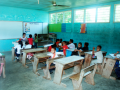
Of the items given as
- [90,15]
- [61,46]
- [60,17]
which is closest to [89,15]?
[90,15]

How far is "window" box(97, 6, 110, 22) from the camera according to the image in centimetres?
584

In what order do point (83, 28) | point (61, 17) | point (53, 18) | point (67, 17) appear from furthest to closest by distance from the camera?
point (53, 18) → point (61, 17) → point (67, 17) → point (83, 28)

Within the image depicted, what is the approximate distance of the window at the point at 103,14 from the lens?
19.2 ft

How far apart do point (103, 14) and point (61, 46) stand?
2.76 meters

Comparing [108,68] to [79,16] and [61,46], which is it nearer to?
[61,46]

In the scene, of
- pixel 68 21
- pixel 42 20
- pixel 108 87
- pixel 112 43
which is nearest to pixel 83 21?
pixel 68 21

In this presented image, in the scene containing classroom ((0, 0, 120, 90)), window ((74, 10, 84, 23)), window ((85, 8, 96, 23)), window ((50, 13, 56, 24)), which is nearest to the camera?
classroom ((0, 0, 120, 90))

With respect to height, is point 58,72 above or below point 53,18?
below

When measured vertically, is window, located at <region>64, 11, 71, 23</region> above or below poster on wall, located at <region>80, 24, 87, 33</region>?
above

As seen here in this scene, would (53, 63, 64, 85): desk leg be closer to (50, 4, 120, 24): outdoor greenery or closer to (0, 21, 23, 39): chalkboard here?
(50, 4, 120, 24): outdoor greenery

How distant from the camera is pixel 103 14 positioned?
600 cm

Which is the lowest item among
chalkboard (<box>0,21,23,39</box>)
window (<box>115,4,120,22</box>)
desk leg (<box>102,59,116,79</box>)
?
desk leg (<box>102,59,116,79</box>)

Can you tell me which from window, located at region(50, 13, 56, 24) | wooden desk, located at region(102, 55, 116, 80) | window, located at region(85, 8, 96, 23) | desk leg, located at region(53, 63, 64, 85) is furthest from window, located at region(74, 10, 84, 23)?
desk leg, located at region(53, 63, 64, 85)

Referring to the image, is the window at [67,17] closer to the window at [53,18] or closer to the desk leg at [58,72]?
the window at [53,18]
